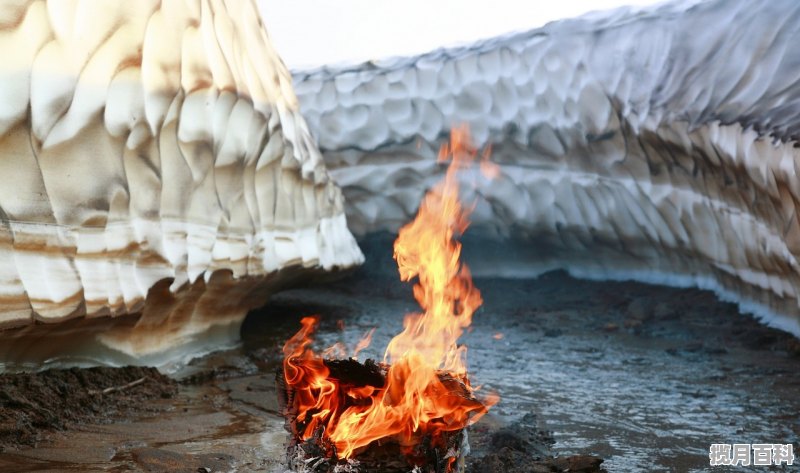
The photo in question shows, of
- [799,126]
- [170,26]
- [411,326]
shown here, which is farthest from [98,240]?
[799,126]

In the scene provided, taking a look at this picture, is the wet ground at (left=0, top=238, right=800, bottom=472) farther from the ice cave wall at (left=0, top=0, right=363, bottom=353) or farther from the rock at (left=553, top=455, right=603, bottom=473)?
the ice cave wall at (left=0, top=0, right=363, bottom=353)

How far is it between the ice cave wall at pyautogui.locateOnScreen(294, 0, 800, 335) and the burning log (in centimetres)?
335

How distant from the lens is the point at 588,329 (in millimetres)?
7020

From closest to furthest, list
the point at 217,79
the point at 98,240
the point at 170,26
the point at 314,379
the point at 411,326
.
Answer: the point at 314,379 → the point at 411,326 → the point at 98,240 → the point at 170,26 → the point at 217,79

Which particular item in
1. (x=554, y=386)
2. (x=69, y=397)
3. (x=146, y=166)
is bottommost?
(x=554, y=386)

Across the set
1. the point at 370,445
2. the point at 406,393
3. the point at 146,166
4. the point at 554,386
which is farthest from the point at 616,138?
the point at 370,445

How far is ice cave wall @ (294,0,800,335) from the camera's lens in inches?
233

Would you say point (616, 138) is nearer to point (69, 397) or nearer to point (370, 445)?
point (69, 397)

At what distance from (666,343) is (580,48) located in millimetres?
3002

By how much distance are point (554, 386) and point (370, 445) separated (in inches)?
112

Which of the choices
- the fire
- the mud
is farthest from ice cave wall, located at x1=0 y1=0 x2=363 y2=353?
the fire

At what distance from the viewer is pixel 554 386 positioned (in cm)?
523

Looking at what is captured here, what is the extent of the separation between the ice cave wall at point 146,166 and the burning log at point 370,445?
55.6 inches

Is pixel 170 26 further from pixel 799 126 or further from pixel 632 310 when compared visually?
pixel 632 310
